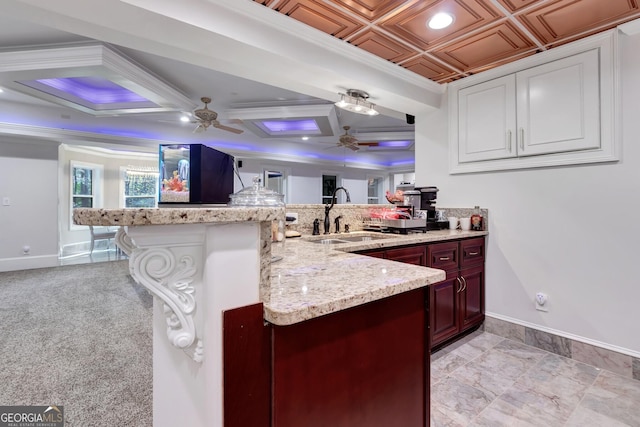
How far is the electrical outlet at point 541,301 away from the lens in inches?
93.0

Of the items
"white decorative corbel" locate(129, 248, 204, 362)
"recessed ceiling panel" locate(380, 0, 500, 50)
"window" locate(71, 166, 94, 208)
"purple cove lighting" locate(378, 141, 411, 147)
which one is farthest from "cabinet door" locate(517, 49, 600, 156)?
"window" locate(71, 166, 94, 208)

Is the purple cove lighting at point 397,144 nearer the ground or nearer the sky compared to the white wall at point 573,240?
nearer the sky

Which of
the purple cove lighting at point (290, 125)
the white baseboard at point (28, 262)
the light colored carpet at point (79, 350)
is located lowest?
the light colored carpet at point (79, 350)

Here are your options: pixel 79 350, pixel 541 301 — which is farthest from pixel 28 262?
pixel 541 301

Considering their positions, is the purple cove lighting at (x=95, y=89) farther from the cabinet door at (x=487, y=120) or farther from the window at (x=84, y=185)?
the cabinet door at (x=487, y=120)

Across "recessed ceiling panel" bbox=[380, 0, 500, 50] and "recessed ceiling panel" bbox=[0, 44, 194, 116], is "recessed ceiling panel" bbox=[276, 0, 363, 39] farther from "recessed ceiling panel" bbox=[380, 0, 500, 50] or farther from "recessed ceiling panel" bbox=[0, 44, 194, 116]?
"recessed ceiling panel" bbox=[0, 44, 194, 116]

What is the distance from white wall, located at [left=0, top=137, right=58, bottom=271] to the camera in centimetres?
481

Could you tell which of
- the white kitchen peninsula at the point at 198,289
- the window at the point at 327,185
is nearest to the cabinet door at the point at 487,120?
the white kitchen peninsula at the point at 198,289

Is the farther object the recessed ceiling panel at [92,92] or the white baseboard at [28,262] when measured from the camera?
the white baseboard at [28,262]

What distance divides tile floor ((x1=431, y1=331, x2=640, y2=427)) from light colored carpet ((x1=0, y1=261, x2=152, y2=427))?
5.71 feet

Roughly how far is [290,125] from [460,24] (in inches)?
159

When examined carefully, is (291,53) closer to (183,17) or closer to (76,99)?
(183,17)

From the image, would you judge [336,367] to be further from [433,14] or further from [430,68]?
[430,68]

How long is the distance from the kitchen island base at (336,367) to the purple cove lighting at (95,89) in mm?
4426
